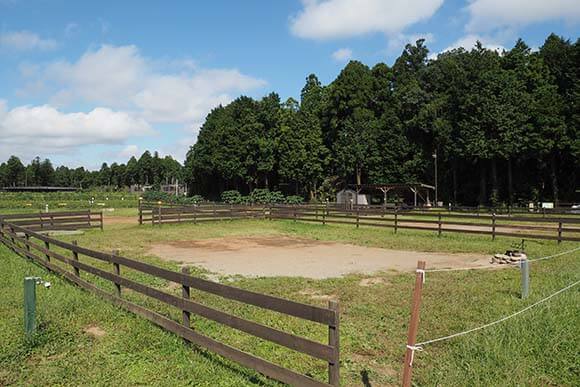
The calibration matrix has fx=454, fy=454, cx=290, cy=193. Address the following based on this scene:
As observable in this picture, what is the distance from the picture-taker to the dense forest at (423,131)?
45906mm

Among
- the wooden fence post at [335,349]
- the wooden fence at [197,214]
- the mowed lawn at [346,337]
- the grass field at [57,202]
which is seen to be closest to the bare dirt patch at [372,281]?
the mowed lawn at [346,337]

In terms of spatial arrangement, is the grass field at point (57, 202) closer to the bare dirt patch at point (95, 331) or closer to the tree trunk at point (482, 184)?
the tree trunk at point (482, 184)

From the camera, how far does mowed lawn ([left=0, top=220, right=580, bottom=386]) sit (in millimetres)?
4945

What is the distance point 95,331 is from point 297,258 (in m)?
8.59

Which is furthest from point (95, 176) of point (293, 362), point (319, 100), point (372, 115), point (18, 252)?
point (293, 362)

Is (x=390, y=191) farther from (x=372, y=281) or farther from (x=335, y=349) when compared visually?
(x=335, y=349)

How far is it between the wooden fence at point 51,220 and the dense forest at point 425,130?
3782 cm

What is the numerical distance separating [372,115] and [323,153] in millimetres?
8521

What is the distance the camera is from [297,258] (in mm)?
14570

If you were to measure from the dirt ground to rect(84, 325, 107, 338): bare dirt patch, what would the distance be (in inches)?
199

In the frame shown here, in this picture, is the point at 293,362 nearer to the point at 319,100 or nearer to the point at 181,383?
the point at 181,383

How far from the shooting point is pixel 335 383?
12.5 ft

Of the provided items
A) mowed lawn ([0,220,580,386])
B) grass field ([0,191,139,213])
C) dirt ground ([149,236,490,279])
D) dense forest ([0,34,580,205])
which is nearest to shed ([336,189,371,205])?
dense forest ([0,34,580,205])

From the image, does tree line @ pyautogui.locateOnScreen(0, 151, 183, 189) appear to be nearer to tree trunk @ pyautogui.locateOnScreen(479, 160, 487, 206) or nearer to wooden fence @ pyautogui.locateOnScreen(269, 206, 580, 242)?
tree trunk @ pyautogui.locateOnScreen(479, 160, 487, 206)
